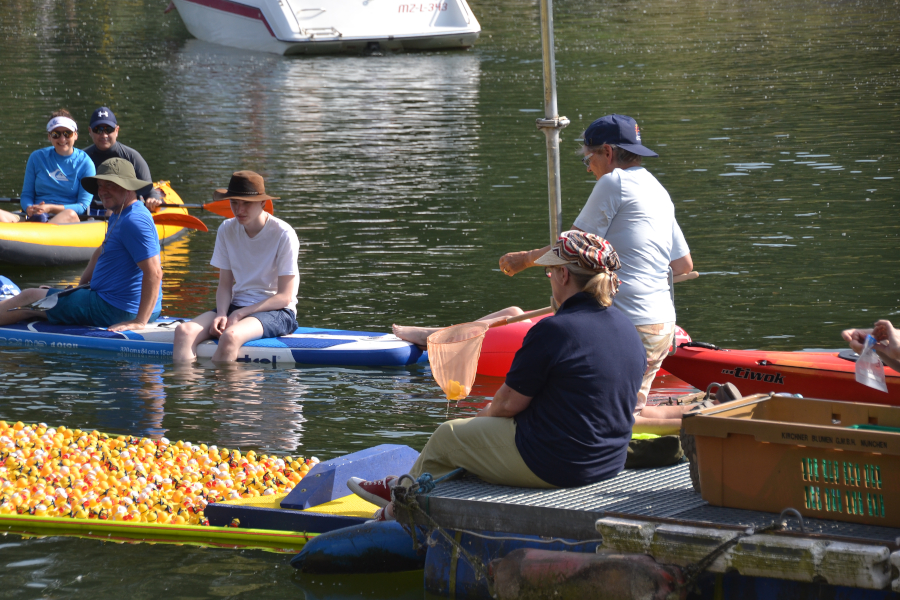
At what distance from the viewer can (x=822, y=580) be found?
3.94m

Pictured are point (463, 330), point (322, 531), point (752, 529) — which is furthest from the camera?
point (463, 330)

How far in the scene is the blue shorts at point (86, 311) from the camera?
29.9 ft

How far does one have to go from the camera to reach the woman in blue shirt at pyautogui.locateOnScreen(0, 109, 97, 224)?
1157 centimetres

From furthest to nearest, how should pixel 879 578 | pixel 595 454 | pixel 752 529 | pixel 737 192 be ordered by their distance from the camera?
pixel 737 192 < pixel 595 454 < pixel 752 529 < pixel 879 578

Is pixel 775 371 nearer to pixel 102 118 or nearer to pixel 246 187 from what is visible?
→ pixel 246 187

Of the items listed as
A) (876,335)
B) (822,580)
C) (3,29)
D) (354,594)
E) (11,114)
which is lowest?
(354,594)

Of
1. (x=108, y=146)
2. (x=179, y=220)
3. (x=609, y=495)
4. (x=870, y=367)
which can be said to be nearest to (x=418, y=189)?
(x=179, y=220)

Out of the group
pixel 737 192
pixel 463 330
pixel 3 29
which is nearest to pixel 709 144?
pixel 737 192

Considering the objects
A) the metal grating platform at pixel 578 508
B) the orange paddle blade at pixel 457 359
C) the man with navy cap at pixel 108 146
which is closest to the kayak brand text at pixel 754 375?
the orange paddle blade at pixel 457 359

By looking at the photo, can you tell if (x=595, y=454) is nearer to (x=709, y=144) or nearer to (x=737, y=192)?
(x=737, y=192)

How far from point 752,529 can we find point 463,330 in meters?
3.44

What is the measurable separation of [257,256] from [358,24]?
1017 inches

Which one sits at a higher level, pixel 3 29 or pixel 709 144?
pixel 3 29

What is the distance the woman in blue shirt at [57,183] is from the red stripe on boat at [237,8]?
22113mm
